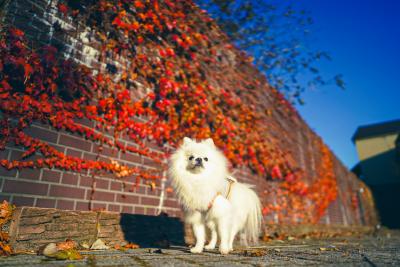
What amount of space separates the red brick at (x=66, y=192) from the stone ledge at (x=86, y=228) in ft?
1.11

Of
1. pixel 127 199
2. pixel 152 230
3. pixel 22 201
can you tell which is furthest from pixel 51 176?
pixel 152 230

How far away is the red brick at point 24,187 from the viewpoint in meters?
2.43

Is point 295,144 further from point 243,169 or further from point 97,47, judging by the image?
point 97,47

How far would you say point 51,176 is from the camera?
A: 9.15 feet

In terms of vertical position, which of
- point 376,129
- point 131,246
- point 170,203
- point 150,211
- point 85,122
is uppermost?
point 376,129

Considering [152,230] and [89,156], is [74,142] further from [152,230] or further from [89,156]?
[152,230]

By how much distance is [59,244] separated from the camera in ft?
8.00

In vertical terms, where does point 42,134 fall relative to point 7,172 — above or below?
above

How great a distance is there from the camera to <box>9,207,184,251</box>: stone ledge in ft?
7.45

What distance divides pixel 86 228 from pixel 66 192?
50 cm

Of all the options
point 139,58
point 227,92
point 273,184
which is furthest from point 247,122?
point 139,58

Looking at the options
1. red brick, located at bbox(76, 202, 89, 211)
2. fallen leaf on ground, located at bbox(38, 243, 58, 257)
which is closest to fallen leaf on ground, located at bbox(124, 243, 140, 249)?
red brick, located at bbox(76, 202, 89, 211)

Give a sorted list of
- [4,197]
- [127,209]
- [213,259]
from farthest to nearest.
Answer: [127,209] → [4,197] → [213,259]

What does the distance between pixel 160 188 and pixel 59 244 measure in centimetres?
176
